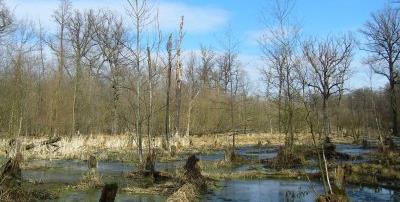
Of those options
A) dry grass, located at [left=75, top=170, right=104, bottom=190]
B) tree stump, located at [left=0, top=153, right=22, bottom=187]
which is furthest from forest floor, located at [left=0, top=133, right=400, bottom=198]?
tree stump, located at [left=0, top=153, right=22, bottom=187]

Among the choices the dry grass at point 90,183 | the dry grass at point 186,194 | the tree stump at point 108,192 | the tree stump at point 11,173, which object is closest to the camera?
the tree stump at point 108,192

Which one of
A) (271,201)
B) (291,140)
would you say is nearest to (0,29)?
(291,140)

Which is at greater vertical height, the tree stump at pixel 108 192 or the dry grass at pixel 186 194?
the tree stump at pixel 108 192

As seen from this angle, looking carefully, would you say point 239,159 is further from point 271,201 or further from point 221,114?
point 221,114

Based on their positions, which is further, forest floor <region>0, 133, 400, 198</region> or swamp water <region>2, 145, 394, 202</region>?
forest floor <region>0, 133, 400, 198</region>

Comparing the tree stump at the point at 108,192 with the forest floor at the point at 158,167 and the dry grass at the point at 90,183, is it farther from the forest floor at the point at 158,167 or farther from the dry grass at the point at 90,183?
the dry grass at the point at 90,183

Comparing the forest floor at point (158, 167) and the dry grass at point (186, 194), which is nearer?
the dry grass at point (186, 194)

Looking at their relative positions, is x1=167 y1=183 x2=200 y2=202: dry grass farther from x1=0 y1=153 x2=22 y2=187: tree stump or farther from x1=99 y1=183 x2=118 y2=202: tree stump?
x1=0 y1=153 x2=22 y2=187: tree stump

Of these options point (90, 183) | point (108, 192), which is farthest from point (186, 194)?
point (90, 183)

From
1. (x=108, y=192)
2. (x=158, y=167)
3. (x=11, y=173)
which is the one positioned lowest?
(x=158, y=167)

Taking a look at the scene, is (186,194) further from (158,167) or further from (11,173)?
(158,167)

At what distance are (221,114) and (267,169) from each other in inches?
1053

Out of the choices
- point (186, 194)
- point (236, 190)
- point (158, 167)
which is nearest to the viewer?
point (186, 194)

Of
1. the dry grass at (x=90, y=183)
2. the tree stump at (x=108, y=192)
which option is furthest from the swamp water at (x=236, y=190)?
the tree stump at (x=108, y=192)
